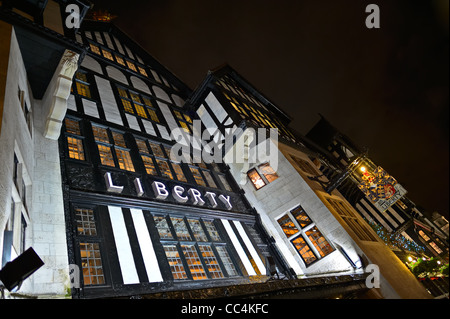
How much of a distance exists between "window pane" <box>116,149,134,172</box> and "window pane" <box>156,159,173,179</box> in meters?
1.82

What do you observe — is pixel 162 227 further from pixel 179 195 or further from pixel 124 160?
pixel 124 160

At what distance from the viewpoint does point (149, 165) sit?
14133 millimetres

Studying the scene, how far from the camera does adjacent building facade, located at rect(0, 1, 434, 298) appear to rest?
25.7 ft

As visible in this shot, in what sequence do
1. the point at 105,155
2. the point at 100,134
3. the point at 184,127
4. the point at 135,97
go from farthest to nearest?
the point at 184,127 → the point at 135,97 → the point at 100,134 → the point at 105,155

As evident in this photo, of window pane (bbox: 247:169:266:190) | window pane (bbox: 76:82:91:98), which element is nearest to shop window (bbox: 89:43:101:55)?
window pane (bbox: 76:82:91:98)

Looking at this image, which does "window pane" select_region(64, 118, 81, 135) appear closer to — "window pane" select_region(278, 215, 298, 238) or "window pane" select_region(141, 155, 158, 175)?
"window pane" select_region(141, 155, 158, 175)

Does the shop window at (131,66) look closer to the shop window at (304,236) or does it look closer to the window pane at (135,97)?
the window pane at (135,97)

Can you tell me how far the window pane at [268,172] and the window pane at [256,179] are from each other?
48 cm

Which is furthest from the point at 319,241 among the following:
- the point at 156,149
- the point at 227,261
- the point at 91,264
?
the point at 91,264

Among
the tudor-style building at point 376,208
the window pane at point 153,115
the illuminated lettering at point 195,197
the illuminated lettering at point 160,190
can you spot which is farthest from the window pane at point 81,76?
the tudor-style building at point 376,208

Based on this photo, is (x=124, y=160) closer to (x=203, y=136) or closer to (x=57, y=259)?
(x=57, y=259)

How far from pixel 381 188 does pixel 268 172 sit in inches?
304

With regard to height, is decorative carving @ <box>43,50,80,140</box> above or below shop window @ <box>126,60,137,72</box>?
below
